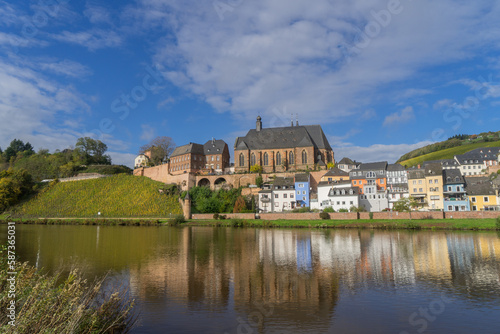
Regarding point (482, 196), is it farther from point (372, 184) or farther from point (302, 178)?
point (302, 178)

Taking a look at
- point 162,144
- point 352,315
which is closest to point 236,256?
point 352,315

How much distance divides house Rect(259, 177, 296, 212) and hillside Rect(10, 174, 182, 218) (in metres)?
14.7

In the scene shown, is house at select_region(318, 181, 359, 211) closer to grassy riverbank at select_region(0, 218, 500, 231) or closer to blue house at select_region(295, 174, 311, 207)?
blue house at select_region(295, 174, 311, 207)

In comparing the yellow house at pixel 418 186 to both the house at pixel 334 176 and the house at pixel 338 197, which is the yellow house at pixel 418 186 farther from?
the house at pixel 334 176

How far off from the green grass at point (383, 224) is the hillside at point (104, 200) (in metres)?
14.4

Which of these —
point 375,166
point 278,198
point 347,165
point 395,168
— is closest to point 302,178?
point 278,198

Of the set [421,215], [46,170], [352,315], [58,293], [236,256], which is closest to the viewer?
[58,293]

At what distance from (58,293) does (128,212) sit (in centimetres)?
5575

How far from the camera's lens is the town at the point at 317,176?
5272 cm

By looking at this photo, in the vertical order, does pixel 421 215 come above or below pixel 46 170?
below

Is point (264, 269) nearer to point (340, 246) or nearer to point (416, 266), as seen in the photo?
point (416, 266)

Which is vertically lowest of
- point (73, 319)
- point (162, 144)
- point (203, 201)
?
point (73, 319)

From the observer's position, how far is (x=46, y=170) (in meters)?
87.1

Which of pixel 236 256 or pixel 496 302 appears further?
pixel 236 256
